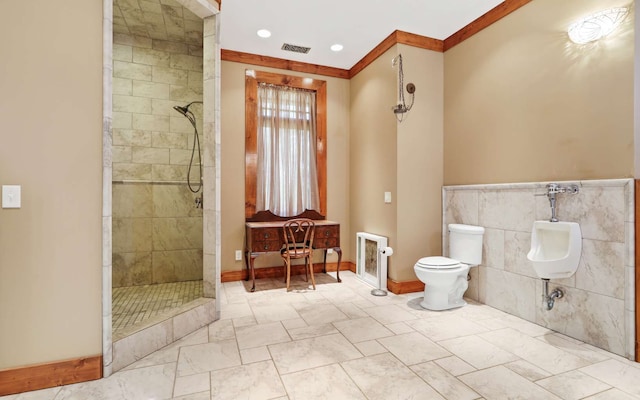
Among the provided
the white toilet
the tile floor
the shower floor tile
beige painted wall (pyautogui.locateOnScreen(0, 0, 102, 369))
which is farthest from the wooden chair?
beige painted wall (pyautogui.locateOnScreen(0, 0, 102, 369))

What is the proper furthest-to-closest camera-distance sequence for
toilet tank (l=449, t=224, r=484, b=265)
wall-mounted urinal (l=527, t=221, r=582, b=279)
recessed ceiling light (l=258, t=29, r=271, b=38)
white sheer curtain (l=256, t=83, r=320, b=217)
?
1. white sheer curtain (l=256, t=83, r=320, b=217)
2. recessed ceiling light (l=258, t=29, r=271, b=38)
3. toilet tank (l=449, t=224, r=484, b=265)
4. wall-mounted urinal (l=527, t=221, r=582, b=279)

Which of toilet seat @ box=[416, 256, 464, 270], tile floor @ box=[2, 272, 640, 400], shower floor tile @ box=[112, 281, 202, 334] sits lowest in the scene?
tile floor @ box=[2, 272, 640, 400]

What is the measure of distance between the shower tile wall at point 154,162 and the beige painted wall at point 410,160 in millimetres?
2288

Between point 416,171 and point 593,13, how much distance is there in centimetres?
195

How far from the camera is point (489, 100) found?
3.26 meters

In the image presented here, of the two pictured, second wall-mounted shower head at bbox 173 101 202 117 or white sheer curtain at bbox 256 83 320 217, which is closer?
second wall-mounted shower head at bbox 173 101 202 117

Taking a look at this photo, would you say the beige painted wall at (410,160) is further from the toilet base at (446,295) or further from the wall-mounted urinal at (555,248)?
the wall-mounted urinal at (555,248)

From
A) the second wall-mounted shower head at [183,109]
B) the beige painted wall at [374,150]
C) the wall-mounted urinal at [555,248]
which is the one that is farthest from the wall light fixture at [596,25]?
the second wall-mounted shower head at [183,109]

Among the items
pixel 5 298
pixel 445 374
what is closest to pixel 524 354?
pixel 445 374

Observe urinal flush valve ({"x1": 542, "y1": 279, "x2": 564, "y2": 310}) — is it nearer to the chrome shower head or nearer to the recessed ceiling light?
the recessed ceiling light

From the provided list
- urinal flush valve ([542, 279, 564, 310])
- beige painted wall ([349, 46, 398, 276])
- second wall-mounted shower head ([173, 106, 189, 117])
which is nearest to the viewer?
urinal flush valve ([542, 279, 564, 310])

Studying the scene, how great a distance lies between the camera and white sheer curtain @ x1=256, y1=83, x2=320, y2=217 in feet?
14.3

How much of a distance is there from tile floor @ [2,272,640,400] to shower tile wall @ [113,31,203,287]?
1.37m

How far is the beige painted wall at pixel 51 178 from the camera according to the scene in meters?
1.81
